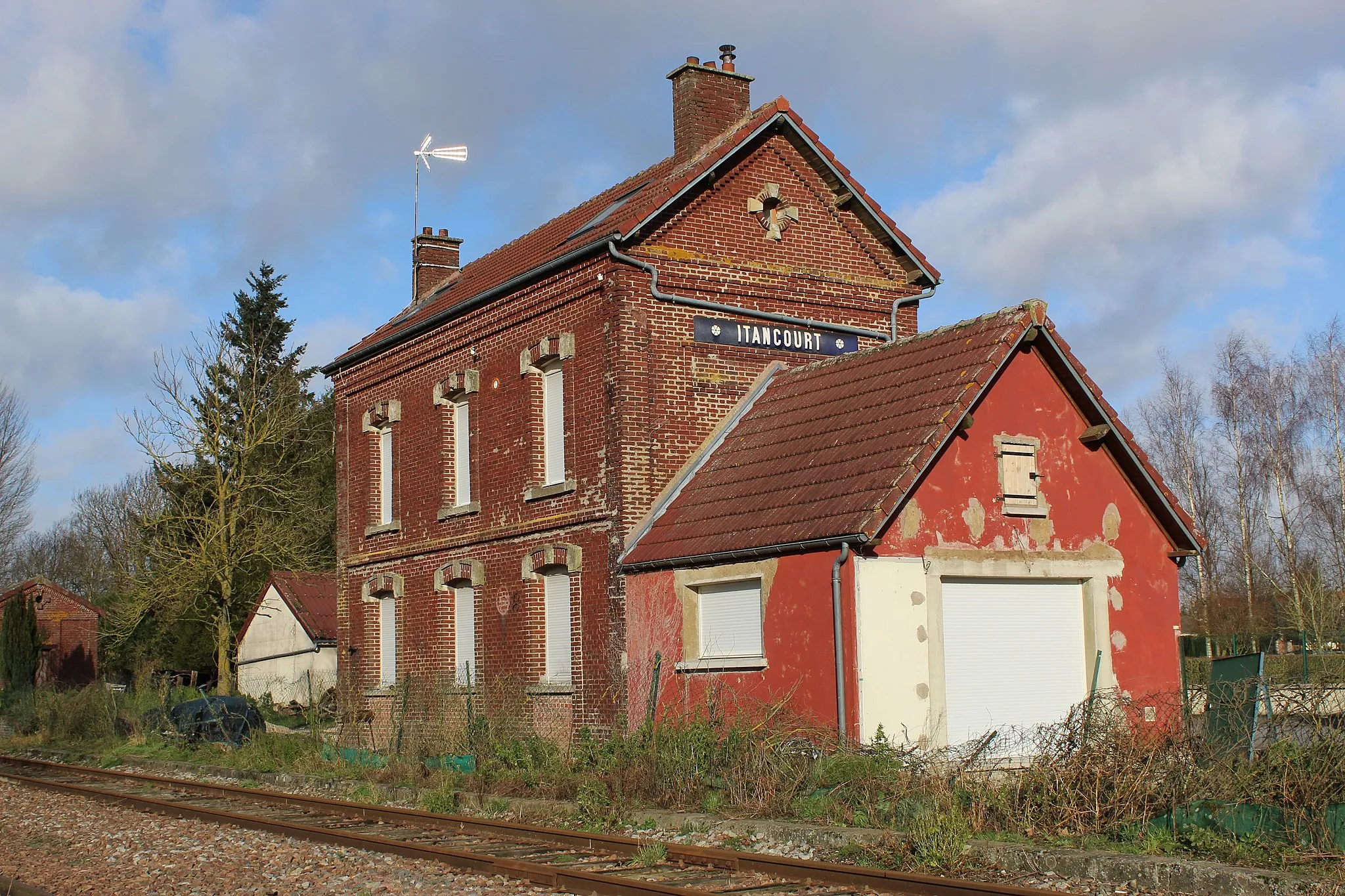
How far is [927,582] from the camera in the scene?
14.2 m

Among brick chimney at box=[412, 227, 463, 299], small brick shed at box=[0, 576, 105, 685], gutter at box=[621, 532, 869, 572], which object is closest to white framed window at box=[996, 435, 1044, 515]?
gutter at box=[621, 532, 869, 572]

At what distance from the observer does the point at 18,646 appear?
1613 inches

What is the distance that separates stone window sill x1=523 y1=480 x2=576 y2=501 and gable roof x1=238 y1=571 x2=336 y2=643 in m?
19.1

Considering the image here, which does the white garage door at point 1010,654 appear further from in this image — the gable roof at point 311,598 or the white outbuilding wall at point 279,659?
the gable roof at point 311,598

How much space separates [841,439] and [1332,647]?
20.8 m

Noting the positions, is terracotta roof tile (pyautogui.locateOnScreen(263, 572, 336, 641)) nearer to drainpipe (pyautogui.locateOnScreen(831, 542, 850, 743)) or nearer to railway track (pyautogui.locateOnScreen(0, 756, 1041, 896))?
railway track (pyautogui.locateOnScreen(0, 756, 1041, 896))

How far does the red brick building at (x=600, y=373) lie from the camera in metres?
17.8

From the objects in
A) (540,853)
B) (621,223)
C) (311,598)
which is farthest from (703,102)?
(311,598)

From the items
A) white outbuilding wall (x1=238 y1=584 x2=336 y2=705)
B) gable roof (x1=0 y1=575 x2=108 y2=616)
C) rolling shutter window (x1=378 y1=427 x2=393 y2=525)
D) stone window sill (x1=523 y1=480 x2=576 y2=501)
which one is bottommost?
white outbuilding wall (x1=238 y1=584 x2=336 y2=705)

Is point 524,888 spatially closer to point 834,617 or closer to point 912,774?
point 912,774

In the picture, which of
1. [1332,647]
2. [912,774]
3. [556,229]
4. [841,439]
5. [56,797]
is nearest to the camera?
[912,774]

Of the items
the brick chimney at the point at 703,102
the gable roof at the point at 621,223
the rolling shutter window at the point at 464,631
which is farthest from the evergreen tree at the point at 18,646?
the brick chimney at the point at 703,102

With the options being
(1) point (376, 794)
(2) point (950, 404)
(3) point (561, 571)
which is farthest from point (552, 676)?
(2) point (950, 404)

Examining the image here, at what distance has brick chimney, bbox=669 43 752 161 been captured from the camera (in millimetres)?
20641
